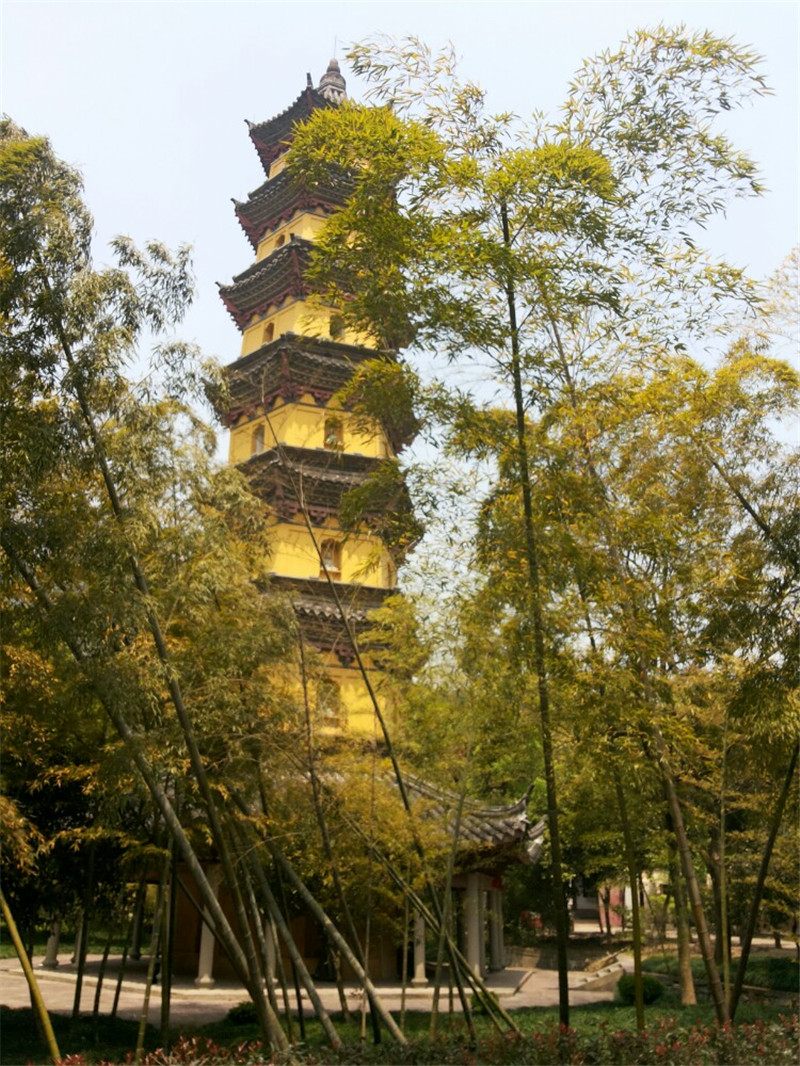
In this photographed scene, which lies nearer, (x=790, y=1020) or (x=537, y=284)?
(x=537, y=284)

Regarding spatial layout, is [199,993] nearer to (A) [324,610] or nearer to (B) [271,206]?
(A) [324,610]

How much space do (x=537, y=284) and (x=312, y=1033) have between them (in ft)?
21.8

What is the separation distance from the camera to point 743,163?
15.1ft

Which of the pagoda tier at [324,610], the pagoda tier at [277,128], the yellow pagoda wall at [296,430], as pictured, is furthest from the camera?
the pagoda tier at [277,128]

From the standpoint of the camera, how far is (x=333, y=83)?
1584cm

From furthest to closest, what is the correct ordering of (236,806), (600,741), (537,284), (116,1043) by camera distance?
1. (116,1043)
2. (236,806)
3. (600,741)
4. (537,284)

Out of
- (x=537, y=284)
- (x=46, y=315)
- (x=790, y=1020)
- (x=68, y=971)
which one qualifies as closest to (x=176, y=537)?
(x=46, y=315)

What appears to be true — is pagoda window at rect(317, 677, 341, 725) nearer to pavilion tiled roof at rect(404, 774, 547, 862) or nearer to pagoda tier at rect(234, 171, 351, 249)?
pavilion tiled roof at rect(404, 774, 547, 862)

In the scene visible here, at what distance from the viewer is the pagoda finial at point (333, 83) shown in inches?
616

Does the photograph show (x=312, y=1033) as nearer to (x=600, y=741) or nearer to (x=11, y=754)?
(x=11, y=754)

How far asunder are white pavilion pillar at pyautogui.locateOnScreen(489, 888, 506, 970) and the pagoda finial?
44.2ft

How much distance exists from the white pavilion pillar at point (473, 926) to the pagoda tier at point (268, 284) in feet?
28.4

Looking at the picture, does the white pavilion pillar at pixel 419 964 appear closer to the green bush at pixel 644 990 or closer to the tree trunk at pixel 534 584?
the green bush at pixel 644 990

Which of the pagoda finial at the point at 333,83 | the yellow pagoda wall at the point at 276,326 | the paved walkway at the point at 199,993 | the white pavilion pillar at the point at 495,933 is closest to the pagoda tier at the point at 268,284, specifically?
the yellow pagoda wall at the point at 276,326
